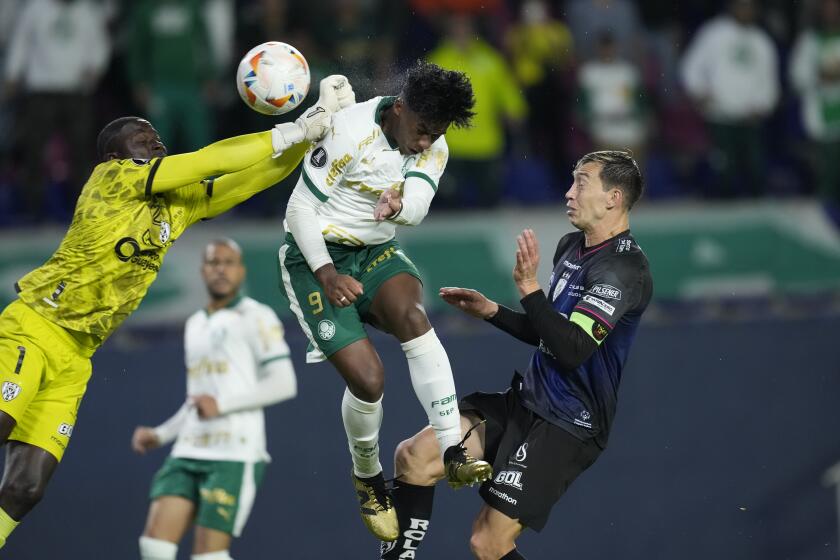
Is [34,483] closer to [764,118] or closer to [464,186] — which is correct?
[464,186]

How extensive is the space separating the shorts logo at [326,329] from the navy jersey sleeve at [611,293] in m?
1.17

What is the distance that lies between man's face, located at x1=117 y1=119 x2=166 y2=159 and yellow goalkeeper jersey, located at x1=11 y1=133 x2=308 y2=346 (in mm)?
92

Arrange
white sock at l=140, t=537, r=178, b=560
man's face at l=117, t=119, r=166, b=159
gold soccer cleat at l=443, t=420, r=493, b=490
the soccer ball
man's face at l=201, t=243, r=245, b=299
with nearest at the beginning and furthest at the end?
1. gold soccer cleat at l=443, t=420, r=493, b=490
2. the soccer ball
3. man's face at l=117, t=119, r=166, b=159
4. white sock at l=140, t=537, r=178, b=560
5. man's face at l=201, t=243, r=245, b=299

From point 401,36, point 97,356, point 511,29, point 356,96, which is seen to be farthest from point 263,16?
point 356,96

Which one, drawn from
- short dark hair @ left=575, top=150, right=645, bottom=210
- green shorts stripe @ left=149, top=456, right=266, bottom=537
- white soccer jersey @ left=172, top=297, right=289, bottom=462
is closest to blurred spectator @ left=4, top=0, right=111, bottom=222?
white soccer jersey @ left=172, top=297, right=289, bottom=462

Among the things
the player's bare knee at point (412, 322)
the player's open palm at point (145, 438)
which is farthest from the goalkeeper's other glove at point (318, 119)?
the player's open palm at point (145, 438)

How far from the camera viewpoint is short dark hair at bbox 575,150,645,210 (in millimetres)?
6680

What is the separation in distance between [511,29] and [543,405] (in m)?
5.76

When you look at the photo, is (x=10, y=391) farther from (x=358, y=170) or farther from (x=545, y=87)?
(x=545, y=87)

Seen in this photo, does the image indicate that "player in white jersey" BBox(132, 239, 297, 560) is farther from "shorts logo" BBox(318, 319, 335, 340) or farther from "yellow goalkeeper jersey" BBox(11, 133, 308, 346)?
"shorts logo" BBox(318, 319, 335, 340)

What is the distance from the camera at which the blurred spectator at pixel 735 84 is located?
11578 millimetres

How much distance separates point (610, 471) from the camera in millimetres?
10492

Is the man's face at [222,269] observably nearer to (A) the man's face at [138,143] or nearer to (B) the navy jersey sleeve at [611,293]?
(A) the man's face at [138,143]

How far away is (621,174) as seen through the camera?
21.9 feet
